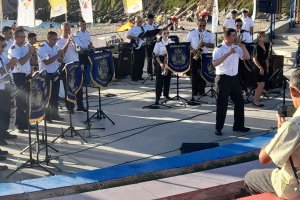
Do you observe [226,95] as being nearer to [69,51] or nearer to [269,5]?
[69,51]

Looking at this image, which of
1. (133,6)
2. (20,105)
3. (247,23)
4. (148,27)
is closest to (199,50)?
(148,27)

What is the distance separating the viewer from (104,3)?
75.1 m

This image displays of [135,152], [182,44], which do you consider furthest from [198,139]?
[182,44]

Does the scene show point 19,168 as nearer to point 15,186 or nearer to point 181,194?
point 15,186

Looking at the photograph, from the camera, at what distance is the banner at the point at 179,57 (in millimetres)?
11297

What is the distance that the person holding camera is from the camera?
14.1 feet

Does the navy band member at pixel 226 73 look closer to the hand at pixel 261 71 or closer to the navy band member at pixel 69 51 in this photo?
the hand at pixel 261 71

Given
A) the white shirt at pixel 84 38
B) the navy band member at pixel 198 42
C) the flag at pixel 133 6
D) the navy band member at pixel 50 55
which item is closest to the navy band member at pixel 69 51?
the navy band member at pixel 50 55

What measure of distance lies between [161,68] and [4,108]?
3675mm

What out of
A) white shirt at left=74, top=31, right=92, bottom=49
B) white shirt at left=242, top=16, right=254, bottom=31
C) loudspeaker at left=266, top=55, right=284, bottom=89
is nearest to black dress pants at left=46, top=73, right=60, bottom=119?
white shirt at left=74, top=31, right=92, bottom=49

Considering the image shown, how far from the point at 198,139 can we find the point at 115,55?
6.55 meters

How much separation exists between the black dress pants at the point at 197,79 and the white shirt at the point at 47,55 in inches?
122

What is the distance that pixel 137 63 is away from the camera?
14789mm

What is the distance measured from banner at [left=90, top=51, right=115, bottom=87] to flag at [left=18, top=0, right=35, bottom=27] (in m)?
4.87
